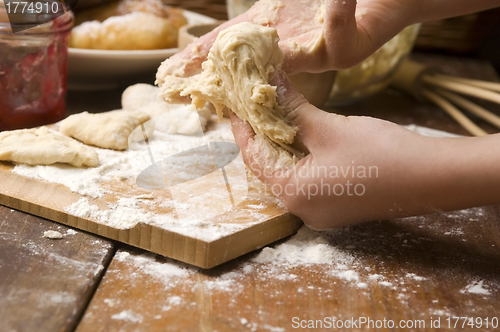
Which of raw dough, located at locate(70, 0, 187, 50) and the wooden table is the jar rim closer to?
raw dough, located at locate(70, 0, 187, 50)

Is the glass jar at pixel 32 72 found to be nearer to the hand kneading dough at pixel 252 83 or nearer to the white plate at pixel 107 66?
the white plate at pixel 107 66

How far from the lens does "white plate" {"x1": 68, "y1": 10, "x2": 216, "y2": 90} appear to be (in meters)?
1.17

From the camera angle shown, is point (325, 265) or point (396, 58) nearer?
point (325, 265)

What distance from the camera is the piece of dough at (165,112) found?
1000 mm

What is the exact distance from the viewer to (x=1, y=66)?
36.8 inches

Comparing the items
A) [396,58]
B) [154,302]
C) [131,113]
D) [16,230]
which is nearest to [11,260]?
[16,230]

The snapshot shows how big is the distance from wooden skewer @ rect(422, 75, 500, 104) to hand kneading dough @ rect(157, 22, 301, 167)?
2.23 feet

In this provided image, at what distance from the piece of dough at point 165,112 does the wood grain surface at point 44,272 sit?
1.18 ft

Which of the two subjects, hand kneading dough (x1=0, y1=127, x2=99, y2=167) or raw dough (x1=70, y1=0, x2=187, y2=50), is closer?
hand kneading dough (x1=0, y1=127, x2=99, y2=167)

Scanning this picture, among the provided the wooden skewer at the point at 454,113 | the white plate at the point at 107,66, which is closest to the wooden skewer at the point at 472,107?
the wooden skewer at the point at 454,113

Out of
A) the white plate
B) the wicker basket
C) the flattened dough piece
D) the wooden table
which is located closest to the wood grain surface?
the wooden table

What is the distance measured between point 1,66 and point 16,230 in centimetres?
41

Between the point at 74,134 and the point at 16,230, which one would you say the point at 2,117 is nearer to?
the point at 74,134

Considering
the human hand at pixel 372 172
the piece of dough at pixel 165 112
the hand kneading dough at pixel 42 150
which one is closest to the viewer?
the human hand at pixel 372 172
